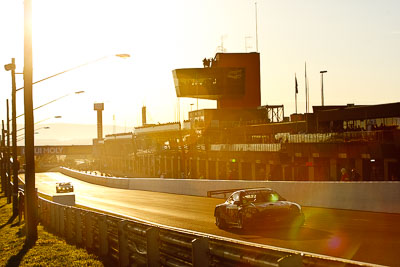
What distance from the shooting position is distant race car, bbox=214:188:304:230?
2039 cm

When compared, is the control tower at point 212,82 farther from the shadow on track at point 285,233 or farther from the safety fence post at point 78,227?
the safety fence post at point 78,227

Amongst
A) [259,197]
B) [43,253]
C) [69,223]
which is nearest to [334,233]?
[259,197]

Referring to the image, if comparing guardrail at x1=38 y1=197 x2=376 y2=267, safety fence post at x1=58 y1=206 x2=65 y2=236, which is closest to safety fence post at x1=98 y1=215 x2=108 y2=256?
guardrail at x1=38 y1=197 x2=376 y2=267

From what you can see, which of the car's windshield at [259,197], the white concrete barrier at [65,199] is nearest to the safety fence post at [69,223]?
the car's windshield at [259,197]

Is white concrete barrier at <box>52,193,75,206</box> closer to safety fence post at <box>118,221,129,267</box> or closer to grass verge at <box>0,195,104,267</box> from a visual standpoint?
grass verge at <box>0,195,104,267</box>

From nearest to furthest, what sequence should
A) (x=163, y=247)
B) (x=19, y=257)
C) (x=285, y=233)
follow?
(x=163, y=247)
(x=19, y=257)
(x=285, y=233)

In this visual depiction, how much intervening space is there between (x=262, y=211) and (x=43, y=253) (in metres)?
7.36

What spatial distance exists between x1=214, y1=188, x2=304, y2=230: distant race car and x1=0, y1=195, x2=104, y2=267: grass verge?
5.91 m

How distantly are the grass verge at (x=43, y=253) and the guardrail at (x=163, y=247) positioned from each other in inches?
17.0

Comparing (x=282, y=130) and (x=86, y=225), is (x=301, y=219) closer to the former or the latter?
(x=86, y=225)

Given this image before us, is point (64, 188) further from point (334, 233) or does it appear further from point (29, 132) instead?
point (334, 233)

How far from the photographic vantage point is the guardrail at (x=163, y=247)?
6883 millimetres

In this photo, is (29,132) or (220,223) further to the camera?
(220,223)

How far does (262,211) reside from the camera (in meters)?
20.5
